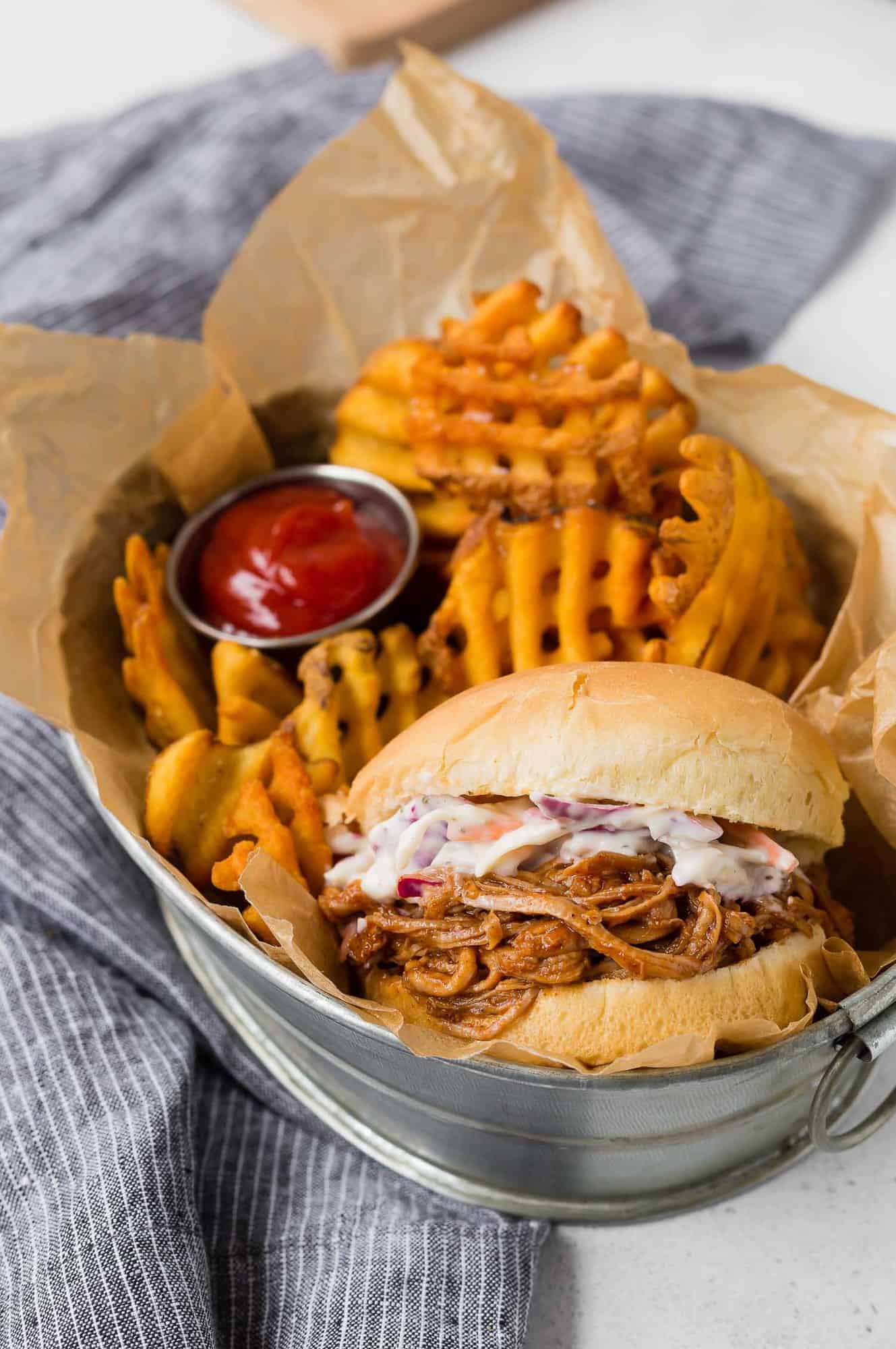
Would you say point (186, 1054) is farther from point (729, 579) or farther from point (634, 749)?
point (729, 579)

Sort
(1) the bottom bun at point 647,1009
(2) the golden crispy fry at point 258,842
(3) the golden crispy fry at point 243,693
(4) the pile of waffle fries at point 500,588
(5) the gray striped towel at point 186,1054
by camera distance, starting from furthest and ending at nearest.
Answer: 1. (3) the golden crispy fry at point 243,693
2. (4) the pile of waffle fries at point 500,588
3. (2) the golden crispy fry at point 258,842
4. (5) the gray striped towel at point 186,1054
5. (1) the bottom bun at point 647,1009

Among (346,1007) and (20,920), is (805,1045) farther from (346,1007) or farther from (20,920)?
(20,920)

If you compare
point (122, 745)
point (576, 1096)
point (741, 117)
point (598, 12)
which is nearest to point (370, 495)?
point (122, 745)

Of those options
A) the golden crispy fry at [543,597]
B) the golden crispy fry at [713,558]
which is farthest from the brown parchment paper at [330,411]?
the golden crispy fry at [543,597]

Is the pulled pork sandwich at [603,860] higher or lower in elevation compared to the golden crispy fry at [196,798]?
higher

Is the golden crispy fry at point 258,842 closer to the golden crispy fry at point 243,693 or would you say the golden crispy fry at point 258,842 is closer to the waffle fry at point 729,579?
the golden crispy fry at point 243,693

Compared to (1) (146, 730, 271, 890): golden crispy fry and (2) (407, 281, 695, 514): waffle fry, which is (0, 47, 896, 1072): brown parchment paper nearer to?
(1) (146, 730, 271, 890): golden crispy fry
